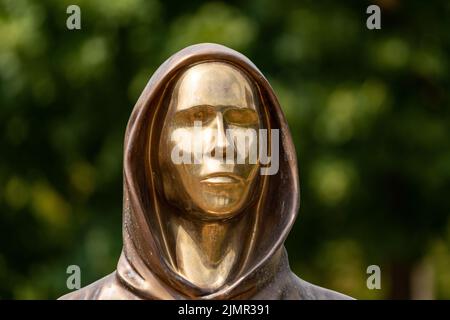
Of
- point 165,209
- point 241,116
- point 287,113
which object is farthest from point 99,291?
point 287,113

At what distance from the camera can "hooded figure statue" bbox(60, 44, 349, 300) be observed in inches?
284

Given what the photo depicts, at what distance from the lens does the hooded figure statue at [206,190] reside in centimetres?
722

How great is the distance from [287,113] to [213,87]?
574cm

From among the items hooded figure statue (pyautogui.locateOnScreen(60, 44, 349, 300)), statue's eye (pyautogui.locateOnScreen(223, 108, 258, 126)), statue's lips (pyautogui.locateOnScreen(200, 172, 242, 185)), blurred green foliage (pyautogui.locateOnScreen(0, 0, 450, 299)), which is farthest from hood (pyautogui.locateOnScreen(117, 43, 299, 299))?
blurred green foliage (pyautogui.locateOnScreen(0, 0, 450, 299))

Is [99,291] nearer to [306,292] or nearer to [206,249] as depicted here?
A: [206,249]

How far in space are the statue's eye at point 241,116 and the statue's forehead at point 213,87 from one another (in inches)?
0.9

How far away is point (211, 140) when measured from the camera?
23.7ft

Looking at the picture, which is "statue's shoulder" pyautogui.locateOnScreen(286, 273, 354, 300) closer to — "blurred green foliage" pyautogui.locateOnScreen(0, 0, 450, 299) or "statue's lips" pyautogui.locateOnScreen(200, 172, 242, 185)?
"statue's lips" pyautogui.locateOnScreen(200, 172, 242, 185)

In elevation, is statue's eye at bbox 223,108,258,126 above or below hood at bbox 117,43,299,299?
above

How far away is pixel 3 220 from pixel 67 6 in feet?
6.98

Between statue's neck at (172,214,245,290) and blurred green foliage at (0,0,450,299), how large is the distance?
221 inches

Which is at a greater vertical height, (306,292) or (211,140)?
(211,140)

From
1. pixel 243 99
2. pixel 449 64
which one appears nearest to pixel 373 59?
pixel 449 64

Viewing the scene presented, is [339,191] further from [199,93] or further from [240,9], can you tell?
[199,93]
